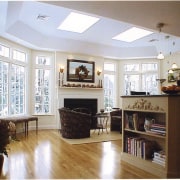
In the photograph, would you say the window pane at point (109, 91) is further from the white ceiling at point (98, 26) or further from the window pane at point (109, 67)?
the white ceiling at point (98, 26)

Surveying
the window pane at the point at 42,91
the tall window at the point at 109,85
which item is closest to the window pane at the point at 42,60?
the window pane at the point at 42,91

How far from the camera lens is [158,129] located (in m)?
3.27

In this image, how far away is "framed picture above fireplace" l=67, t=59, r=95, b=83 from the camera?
26.8 ft

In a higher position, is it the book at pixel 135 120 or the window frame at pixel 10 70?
the window frame at pixel 10 70

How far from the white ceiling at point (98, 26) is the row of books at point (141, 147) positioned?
2.35 metres

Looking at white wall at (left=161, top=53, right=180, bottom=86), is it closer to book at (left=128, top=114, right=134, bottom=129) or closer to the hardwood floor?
the hardwood floor

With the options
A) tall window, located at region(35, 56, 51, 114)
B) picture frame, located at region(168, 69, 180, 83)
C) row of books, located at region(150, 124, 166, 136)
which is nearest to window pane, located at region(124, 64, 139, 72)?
picture frame, located at region(168, 69, 180, 83)

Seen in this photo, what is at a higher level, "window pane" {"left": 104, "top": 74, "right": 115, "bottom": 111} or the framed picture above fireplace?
the framed picture above fireplace

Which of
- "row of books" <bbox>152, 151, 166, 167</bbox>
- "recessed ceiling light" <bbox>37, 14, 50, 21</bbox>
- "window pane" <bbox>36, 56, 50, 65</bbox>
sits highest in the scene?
"recessed ceiling light" <bbox>37, 14, 50, 21</bbox>

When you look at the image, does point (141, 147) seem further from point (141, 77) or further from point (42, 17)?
point (141, 77)

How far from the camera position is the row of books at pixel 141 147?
347 cm

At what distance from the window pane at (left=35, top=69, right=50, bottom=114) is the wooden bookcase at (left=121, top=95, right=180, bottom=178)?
464 cm

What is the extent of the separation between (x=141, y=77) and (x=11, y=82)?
5611mm

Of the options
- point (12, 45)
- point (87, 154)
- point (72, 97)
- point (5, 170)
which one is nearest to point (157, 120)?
point (87, 154)
